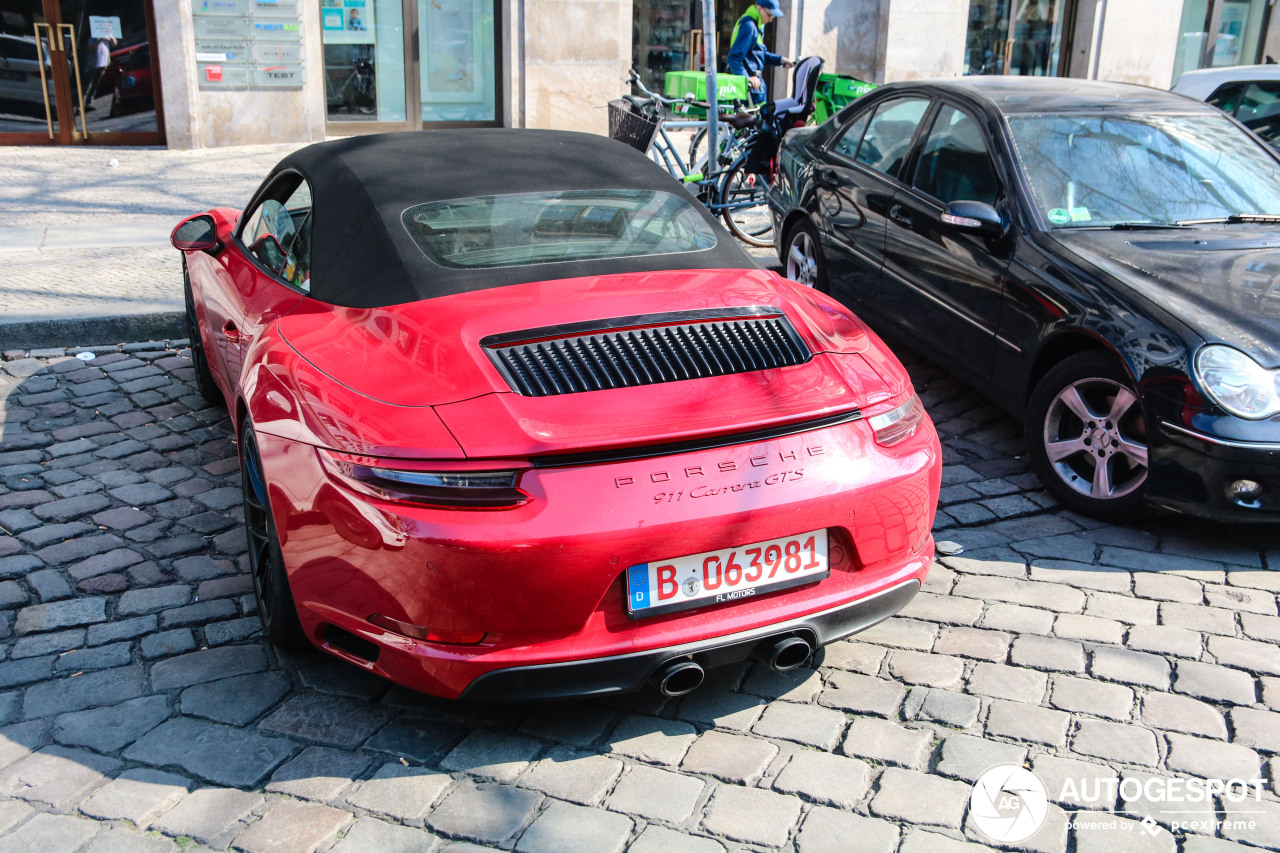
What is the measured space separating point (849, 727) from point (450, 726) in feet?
3.58

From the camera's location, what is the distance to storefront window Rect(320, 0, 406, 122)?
14133 millimetres

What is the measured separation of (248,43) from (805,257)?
915 centimetres

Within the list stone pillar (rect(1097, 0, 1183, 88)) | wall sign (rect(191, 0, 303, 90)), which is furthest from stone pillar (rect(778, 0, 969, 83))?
wall sign (rect(191, 0, 303, 90))

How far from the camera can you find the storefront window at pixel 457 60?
48.5ft

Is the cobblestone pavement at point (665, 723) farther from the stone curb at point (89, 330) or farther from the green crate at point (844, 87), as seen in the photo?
the green crate at point (844, 87)

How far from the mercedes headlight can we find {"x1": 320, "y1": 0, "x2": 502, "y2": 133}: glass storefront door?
493 inches

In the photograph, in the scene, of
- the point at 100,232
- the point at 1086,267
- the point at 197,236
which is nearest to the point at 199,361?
the point at 197,236

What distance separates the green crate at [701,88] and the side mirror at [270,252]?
7998 millimetres

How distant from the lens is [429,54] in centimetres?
1489

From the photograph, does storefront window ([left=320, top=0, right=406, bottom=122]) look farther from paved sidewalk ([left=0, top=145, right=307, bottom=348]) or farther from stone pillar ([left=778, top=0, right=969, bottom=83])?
stone pillar ([left=778, top=0, right=969, bottom=83])

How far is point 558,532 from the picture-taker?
2.55 meters

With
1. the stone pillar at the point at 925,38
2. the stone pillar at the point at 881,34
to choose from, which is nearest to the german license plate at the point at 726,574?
the stone pillar at the point at 881,34

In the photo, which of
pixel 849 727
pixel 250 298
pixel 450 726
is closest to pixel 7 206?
pixel 250 298

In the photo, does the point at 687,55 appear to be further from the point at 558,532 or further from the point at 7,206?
the point at 558,532
